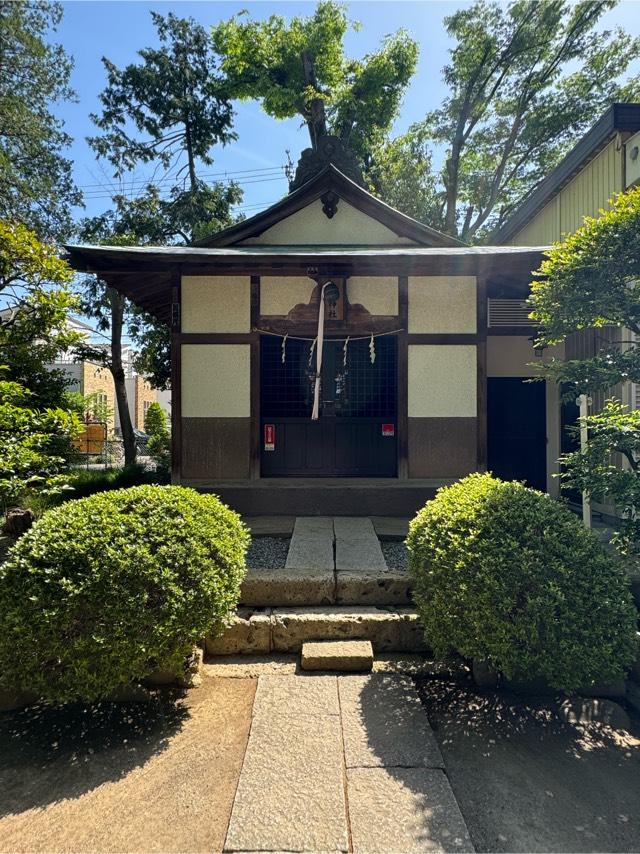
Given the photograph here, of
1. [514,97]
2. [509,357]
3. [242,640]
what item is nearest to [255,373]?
[242,640]

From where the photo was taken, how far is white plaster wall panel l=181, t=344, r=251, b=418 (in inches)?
243

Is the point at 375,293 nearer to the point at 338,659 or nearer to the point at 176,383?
the point at 176,383

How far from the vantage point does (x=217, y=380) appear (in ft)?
20.3

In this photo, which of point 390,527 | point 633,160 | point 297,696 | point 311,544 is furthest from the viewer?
point 633,160

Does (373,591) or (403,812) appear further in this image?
(373,591)

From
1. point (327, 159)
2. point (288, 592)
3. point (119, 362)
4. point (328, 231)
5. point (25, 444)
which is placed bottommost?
point (288, 592)

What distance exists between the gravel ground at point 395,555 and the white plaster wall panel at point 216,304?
345 cm

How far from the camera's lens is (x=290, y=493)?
6105mm

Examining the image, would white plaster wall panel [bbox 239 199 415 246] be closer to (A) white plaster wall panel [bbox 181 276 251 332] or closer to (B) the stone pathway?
(A) white plaster wall panel [bbox 181 276 251 332]

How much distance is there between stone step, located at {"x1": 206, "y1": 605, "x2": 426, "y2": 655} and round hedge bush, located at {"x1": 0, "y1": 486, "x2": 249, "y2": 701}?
1.78 feet

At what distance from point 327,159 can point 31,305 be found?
6197 millimetres

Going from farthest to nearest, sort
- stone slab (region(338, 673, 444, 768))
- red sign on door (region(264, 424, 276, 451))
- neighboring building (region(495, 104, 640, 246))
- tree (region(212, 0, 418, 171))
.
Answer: tree (region(212, 0, 418, 171)) < red sign on door (region(264, 424, 276, 451)) < neighboring building (region(495, 104, 640, 246)) < stone slab (region(338, 673, 444, 768))

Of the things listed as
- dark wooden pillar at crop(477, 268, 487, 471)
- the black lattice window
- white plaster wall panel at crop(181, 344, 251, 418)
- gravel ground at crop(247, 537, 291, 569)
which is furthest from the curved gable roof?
gravel ground at crop(247, 537, 291, 569)

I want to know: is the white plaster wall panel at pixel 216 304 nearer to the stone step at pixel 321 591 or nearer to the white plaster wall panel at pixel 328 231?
the white plaster wall panel at pixel 328 231
